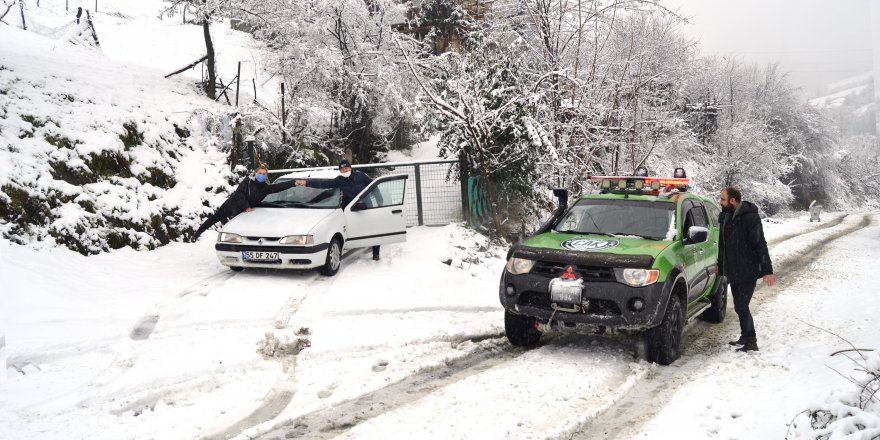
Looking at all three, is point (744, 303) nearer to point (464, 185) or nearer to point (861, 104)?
point (861, 104)

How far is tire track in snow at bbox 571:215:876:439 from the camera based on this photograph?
4.73 metres

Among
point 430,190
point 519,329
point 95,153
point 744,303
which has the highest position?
point 95,153

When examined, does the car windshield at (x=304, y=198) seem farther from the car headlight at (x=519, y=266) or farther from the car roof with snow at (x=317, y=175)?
the car headlight at (x=519, y=266)

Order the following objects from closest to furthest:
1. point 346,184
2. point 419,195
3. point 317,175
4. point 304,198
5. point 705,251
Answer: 1. point 705,251
2. point 304,198
3. point 346,184
4. point 317,175
5. point 419,195

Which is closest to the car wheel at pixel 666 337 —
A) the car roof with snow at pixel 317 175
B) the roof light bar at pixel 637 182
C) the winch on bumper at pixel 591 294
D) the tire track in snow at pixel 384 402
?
the winch on bumper at pixel 591 294

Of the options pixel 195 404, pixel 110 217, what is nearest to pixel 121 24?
pixel 110 217

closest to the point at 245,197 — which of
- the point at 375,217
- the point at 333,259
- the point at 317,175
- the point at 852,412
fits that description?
the point at 317,175

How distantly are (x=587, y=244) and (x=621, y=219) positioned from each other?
98 cm

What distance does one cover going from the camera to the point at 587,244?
21.7 ft

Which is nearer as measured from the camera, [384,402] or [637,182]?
[384,402]

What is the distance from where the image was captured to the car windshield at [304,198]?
33.8 ft

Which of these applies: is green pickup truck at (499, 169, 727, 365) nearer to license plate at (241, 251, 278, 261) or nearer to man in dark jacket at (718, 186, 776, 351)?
man in dark jacket at (718, 186, 776, 351)

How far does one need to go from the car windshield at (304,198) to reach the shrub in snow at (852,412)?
7.78 m

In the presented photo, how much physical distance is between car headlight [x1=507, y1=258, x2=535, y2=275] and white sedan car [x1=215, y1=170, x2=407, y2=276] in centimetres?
368
